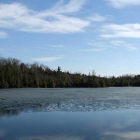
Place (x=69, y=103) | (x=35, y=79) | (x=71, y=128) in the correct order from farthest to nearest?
(x=35, y=79) → (x=69, y=103) → (x=71, y=128)

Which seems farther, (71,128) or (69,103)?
(69,103)

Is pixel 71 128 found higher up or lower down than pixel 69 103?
lower down

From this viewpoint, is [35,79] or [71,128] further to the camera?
[35,79]

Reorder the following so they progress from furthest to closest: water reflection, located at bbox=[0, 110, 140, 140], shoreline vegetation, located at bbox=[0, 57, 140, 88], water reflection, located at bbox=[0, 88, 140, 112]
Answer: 1. shoreline vegetation, located at bbox=[0, 57, 140, 88]
2. water reflection, located at bbox=[0, 88, 140, 112]
3. water reflection, located at bbox=[0, 110, 140, 140]

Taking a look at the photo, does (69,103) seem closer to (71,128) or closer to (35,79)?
(71,128)

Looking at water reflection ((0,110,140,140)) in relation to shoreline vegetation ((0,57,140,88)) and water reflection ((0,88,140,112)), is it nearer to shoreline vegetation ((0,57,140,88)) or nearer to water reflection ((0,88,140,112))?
water reflection ((0,88,140,112))

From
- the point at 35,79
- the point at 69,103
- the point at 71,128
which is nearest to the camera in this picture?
the point at 71,128

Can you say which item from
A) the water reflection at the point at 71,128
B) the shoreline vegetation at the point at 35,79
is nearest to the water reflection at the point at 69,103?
the water reflection at the point at 71,128

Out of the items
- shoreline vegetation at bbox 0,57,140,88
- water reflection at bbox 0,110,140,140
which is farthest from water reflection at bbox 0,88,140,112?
shoreline vegetation at bbox 0,57,140,88

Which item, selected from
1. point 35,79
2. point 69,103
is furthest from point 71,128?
point 35,79

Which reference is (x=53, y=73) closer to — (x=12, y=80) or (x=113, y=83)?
(x=113, y=83)

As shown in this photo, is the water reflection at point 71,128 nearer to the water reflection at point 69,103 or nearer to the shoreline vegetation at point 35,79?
the water reflection at point 69,103

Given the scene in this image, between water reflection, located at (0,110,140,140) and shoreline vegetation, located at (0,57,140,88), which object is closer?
water reflection, located at (0,110,140,140)

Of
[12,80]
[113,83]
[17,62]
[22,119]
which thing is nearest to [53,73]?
[17,62]
